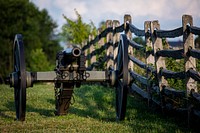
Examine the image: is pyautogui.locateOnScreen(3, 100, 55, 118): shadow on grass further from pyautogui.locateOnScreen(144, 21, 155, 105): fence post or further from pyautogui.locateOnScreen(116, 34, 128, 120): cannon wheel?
pyautogui.locateOnScreen(144, 21, 155, 105): fence post

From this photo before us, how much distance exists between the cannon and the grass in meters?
0.32

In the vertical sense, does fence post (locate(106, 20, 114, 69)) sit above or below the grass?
above

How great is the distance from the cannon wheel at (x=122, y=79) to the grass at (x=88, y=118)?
229 millimetres

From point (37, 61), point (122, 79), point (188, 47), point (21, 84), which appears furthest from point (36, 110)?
point (37, 61)

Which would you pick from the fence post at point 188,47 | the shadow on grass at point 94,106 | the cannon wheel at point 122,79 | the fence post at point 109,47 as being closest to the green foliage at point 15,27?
the fence post at point 109,47

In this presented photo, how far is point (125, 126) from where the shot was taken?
688 cm

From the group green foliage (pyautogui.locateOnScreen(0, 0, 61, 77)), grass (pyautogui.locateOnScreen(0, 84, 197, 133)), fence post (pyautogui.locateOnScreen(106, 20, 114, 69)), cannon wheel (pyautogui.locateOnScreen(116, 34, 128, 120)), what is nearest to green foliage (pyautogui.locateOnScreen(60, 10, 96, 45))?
fence post (pyautogui.locateOnScreen(106, 20, 114, 69))

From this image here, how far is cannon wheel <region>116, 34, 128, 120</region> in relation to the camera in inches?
275

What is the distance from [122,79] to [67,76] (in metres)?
0.92

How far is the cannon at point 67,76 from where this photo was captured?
22.8 ft

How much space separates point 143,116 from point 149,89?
1.14m

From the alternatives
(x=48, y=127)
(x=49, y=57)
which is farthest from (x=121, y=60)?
(x=49, y=57)

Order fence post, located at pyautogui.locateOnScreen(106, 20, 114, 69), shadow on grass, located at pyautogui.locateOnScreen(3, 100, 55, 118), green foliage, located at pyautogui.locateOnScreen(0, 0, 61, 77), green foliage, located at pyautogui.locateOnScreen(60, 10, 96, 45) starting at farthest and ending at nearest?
green foliage, located at pyautogui.locateOnScreen(0, 0, 61, 77), green foliage, located at pyautogui.locateOnScreen(60, 10, 96, 45), fence post, located at pyautogui.locateOnScreen(106, 20, 114, 69), shadow on grass, located at pyautogui.locateOnScreen(3, 100, 55, 118)

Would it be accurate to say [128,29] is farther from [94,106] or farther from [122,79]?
[122,79]
